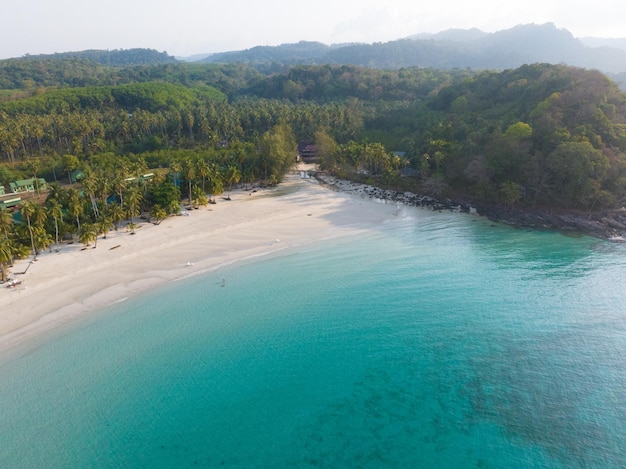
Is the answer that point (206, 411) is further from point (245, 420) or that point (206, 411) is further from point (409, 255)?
point (409, 255)

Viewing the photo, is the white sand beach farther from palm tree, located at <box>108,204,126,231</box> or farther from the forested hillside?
the forested hillside

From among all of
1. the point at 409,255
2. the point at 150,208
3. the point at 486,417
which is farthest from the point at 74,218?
the point at 486,417

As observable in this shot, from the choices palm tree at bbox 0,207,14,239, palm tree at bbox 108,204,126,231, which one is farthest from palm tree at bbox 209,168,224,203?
palm tree at bbox 0,207,14,239

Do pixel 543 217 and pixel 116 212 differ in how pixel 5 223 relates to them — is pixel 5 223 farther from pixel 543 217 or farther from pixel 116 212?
pixel 543 217

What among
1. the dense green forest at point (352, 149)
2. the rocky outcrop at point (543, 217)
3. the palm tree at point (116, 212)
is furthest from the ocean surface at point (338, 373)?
the dense green forest at point (352, 149)

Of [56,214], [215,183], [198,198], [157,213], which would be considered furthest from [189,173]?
[56,214]

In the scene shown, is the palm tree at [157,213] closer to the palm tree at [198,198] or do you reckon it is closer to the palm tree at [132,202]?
the palm tree at [132,202]

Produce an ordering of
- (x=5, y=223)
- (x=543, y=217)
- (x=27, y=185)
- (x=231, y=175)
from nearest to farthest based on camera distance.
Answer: (x=5, y=223), (x=543, y=217), (x=27, y=185), (x=231, y=175)

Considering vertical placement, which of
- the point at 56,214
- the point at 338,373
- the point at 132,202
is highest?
the point at 56,214
